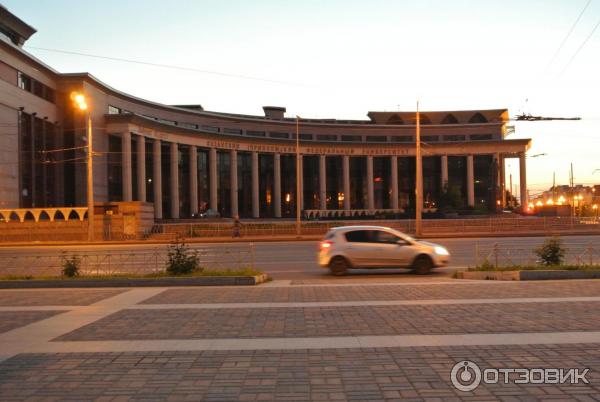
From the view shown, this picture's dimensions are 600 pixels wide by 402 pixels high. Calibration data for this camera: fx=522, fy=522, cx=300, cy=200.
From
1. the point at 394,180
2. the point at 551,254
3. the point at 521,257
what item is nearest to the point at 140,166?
the point at 394,180

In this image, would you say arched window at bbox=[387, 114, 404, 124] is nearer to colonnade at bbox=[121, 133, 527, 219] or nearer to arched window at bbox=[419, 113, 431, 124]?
arched window at bbox=[419, 113, 431, 124]

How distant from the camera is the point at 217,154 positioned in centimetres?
7375

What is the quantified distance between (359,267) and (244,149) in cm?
5500

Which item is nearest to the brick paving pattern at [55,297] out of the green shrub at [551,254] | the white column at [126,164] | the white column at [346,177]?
the green shrub at [551,254]

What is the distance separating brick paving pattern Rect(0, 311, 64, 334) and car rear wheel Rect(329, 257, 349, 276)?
8969 millimetres

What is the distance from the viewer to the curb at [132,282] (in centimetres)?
1430

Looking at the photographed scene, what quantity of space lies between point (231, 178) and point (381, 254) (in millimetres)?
55466

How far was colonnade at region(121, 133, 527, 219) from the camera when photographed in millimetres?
57688

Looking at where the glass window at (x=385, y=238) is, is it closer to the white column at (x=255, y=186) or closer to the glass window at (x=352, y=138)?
the white column at (x=255, y=186)

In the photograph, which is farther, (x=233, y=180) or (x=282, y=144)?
(x=282, y=144)

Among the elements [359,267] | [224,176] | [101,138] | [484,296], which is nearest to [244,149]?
[224,176]

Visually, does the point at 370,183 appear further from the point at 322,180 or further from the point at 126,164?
the point at 126,164

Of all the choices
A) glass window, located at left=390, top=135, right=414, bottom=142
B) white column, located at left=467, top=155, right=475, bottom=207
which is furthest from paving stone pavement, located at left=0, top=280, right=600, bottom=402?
glass window, located at left=390, top=135, right=414, bottom=142

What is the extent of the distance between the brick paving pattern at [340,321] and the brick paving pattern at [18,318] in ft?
4.30
